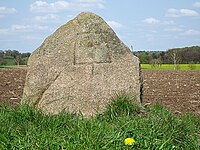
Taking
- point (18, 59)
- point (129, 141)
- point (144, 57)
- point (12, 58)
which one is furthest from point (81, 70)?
point (144, 57)

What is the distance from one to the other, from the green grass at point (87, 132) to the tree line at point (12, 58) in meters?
58.3

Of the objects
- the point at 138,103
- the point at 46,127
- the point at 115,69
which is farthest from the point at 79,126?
the point at 115,69

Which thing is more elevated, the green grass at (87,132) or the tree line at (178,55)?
the tree line at (178,55)

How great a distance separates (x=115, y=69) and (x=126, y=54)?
47 cm

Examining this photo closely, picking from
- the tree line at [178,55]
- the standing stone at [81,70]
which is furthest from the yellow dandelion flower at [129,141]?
the tree line at [178,55]

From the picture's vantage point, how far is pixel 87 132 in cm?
555

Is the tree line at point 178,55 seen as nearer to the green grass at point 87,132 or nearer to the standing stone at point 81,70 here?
the standing stone at point 81,70

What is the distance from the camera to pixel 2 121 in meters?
6.43

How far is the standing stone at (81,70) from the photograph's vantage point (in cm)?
829

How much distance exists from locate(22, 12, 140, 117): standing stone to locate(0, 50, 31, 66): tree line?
5607 cm

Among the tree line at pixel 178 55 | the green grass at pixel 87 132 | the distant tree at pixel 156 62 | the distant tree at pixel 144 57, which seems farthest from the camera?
the distant tree at pixel 144 57

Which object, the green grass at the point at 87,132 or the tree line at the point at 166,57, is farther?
the tree line at the point at 166,57

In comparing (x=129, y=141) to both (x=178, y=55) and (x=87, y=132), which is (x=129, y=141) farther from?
(x=178, y=55)

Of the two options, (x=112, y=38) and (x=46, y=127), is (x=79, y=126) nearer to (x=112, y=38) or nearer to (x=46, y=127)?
(x=46, y=127)
